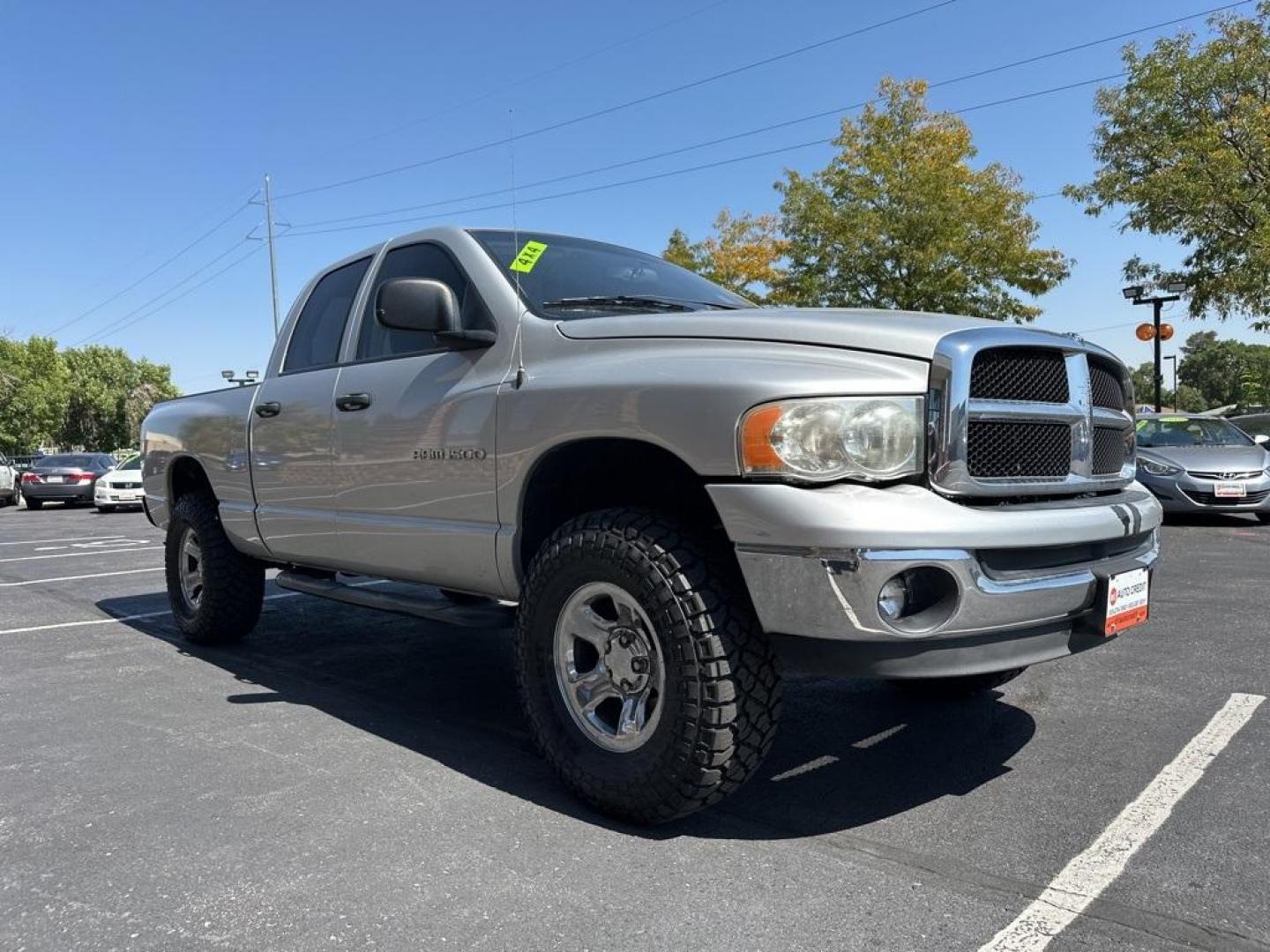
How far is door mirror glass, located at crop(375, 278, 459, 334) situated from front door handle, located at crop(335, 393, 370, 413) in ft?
1.91

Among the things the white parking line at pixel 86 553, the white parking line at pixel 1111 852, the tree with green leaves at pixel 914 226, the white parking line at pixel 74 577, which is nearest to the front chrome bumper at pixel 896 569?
the white parking line at pixel 1111 852

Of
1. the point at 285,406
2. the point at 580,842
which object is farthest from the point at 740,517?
the point at 285,406

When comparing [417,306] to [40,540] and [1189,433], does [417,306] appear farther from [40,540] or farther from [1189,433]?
[40,540]

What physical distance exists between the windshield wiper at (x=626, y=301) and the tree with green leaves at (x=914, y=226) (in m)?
17.5

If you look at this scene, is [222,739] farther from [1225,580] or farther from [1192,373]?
[1192,373]

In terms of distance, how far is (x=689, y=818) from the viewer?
2738 mm

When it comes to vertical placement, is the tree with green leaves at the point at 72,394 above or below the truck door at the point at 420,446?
above

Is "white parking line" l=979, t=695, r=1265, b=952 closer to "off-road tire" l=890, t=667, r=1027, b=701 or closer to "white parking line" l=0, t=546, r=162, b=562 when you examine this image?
"off-road tire" l=890, t=667, r=1027, b=701

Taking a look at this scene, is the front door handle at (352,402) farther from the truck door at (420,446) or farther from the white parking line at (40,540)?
the white parking line at (40,540)

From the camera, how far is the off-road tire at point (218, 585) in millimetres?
5074

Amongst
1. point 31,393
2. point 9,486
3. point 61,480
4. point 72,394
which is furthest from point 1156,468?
point 72,394

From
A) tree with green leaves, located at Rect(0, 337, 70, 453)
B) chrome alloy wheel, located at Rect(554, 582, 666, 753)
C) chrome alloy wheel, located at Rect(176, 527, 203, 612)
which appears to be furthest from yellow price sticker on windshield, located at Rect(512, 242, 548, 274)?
tree with green leaves, located at Rect(0, 337, 70, 453)

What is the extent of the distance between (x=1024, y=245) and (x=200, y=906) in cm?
2116

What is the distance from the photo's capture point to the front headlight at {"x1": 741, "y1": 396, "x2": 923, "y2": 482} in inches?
93.3
